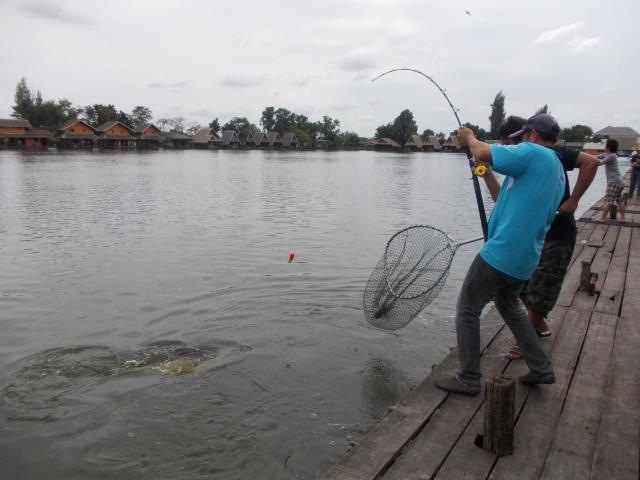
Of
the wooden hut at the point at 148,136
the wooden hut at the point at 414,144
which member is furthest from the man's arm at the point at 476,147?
the wooden hut at the point at 414,144

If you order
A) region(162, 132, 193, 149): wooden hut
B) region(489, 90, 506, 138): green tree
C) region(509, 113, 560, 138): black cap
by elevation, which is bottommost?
region(509, 113, 560, 138): black cap

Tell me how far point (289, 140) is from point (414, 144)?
37.1m

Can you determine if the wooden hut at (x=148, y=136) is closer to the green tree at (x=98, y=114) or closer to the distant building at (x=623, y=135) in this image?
the green tree at (x=98, y=114)

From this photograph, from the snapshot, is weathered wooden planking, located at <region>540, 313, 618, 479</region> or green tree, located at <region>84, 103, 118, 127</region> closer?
weathered wooden planking, located at <region>540, 313, 618, 479</region>

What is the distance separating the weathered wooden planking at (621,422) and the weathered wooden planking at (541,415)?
288 millimetres

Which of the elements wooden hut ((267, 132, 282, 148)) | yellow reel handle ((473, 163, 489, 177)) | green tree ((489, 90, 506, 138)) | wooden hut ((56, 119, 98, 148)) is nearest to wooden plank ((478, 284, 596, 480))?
yellow reel handle ((473, 163, 489, 177))

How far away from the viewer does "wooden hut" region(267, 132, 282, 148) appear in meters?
132

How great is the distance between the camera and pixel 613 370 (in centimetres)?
424

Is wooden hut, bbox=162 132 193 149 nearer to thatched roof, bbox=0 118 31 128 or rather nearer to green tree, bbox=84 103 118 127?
green tree, bbox=84 103 118 127

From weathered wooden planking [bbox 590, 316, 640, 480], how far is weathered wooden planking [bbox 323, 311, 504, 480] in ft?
3.54

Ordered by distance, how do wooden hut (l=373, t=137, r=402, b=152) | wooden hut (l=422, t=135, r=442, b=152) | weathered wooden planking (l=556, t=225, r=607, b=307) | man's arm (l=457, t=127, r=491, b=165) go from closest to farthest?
man's arm (l=457, t=127, r=491, b=165)
weathered wooden planking (l=556, t=225, r=607, b=307)
wooden hut (l=373, t=137, r=402, b=152)
wooden hut (l=422, t=135, r=442, b=152)

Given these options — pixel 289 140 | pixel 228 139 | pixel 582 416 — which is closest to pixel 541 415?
pixel 582 416

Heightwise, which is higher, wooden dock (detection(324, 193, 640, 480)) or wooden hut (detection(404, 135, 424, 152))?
wooden hut (detection(404, 135, 424, 152))

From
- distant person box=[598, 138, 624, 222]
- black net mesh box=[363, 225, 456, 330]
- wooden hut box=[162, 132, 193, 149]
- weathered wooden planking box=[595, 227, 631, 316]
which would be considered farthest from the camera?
wooden hut box=[162, 132, 193, 149]
